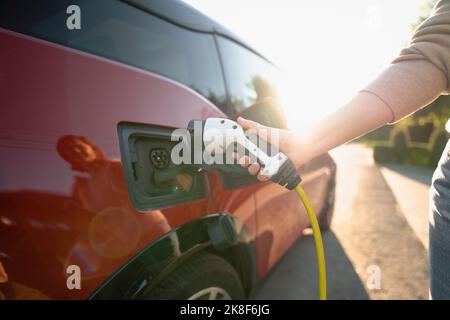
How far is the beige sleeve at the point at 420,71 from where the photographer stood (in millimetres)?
911

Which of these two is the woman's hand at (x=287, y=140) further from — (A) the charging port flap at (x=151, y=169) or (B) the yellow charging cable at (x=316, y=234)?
(A) the charging port flap at (x=151, y=169)

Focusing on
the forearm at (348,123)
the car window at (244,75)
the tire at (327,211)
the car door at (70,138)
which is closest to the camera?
the car door at (70,138)

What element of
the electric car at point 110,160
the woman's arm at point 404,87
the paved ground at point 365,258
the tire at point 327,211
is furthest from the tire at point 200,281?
the tire at point 327,211

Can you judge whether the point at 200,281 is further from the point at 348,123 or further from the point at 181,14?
the point at 181,14

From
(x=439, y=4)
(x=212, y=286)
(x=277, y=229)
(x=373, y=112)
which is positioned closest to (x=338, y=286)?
(x=277, y=229)

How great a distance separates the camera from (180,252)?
49.9 inches

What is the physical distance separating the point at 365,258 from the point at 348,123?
2851 millimetres

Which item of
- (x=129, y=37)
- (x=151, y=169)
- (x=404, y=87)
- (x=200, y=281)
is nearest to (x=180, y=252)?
(x=200, y=281)

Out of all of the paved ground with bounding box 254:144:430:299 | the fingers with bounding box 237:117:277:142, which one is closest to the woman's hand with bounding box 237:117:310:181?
the fingers with bounding box 237:117:277:142

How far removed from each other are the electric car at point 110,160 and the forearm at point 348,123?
32 cm

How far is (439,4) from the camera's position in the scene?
0.96 m

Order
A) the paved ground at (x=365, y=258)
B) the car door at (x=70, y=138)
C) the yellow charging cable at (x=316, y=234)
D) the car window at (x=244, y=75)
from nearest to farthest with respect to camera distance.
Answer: the car door at (x=70, y=138), the yellow charging cable at (x=316, y=234), the car window at (x=244, y=75), the paved ground at (x=365, y=258)

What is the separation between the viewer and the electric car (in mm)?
894
